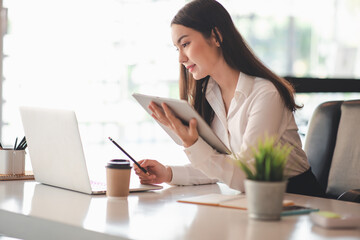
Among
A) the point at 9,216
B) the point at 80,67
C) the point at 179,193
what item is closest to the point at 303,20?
the point at 80,67

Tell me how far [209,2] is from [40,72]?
2140 millimetres

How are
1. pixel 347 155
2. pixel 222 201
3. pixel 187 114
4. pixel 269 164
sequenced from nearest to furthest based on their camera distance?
pixel 269 164 < pixel 222 201 < pixel 187 114 < pixel 347 155

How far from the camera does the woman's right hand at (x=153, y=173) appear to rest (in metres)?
1.85

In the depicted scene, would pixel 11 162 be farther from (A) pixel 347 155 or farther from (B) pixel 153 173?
(A) pixel 347 155

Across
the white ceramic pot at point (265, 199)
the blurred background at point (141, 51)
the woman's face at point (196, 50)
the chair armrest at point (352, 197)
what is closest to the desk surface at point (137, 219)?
the white ceramic pot at point (265, 199)

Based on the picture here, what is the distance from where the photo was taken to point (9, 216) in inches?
55.8

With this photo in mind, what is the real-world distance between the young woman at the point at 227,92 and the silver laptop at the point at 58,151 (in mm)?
233

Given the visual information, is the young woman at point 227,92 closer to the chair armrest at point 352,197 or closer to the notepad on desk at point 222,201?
the chair armrest at point 352,197

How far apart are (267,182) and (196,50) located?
86 cm

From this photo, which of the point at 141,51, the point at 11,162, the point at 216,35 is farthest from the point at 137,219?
the point at 141,51

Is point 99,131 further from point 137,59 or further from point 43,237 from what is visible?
point 43,237

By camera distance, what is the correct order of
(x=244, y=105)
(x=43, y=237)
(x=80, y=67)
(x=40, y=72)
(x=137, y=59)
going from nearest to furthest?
(x=43, y=237), (x=244, y=105), (x=40, y=72), (x=80, y=67), (x=137, y=59)

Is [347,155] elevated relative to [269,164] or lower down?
lower down

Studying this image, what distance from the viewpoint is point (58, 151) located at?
172cm
